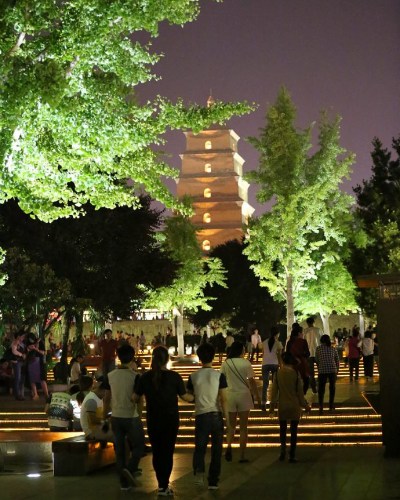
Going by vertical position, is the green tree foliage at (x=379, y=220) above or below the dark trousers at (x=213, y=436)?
above

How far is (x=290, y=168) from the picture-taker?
146ft

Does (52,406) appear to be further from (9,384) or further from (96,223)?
(96,223)

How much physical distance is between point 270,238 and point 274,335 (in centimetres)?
2509

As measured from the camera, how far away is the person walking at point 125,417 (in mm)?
11523

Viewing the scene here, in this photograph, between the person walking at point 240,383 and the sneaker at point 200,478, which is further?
the person walking at point 240,383

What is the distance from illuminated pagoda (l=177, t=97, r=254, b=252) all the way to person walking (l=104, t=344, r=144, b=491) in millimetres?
92411

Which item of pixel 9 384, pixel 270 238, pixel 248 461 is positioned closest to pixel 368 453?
pixel 248 461

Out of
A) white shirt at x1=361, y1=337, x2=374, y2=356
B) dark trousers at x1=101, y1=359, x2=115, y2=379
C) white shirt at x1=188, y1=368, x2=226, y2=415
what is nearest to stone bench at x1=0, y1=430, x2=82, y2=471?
white shirt at x1=188, y1=368, x2=226, y2=415

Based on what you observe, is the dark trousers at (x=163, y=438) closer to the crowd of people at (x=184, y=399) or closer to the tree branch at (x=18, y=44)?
the crowd of people at (x=184, y=399)

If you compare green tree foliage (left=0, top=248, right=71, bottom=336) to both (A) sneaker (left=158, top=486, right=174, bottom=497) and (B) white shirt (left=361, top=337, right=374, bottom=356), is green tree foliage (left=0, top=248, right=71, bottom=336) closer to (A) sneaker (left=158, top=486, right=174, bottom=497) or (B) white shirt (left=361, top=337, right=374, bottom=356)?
(B) white shirt (left=361, top=337, right=374, bottom=356)

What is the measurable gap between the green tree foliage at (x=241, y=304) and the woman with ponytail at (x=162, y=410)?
6170cm

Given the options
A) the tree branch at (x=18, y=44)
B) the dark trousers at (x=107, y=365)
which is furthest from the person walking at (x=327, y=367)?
the tree branch at (x=18, y=44)

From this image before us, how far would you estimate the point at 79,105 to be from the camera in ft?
52.9

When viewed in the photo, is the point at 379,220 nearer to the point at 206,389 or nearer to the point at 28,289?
the point at 28,289
